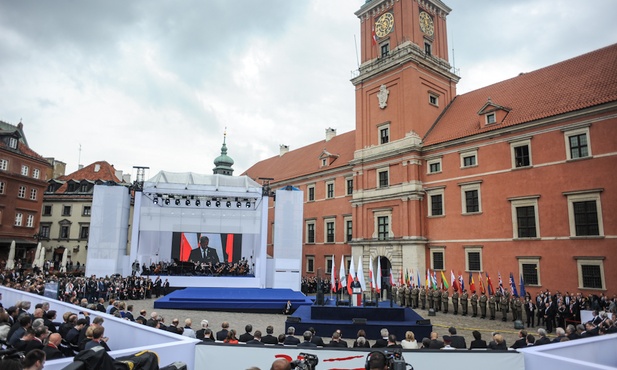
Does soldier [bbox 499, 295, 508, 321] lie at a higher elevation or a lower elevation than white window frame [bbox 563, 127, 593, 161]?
lower

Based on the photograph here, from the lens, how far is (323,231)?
40.0m

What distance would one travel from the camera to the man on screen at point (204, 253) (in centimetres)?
3544

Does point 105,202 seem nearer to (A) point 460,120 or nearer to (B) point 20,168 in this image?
(B) point 20,168

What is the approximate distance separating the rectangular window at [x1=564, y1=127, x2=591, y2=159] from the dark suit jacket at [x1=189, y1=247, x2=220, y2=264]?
91.8 feet

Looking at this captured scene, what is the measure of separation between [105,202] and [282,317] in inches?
725

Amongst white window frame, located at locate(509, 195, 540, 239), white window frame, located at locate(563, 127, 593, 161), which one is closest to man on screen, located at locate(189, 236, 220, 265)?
white window frame, located at locate(509, 195, 540, 239)

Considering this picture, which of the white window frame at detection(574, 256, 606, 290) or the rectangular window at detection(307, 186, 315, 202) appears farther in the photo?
the rectangular window at detection(307, 186, 315, 202)

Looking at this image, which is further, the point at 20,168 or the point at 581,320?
the point at 20,168

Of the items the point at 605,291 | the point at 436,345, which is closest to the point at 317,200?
the point at 605,291

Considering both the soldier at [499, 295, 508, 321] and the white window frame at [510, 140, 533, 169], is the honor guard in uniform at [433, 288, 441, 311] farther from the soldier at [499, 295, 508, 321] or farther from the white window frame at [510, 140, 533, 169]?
the white window frame at [510, 140, 533, 169]

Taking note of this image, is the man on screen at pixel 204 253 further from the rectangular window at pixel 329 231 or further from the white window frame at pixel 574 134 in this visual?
the white window frame at pixel 574 134

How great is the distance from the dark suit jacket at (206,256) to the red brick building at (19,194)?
1798cm

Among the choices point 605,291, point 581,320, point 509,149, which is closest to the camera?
point 581,320

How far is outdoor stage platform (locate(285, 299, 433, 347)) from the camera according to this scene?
15.4 metres
